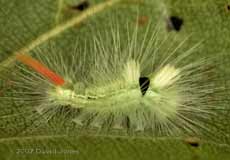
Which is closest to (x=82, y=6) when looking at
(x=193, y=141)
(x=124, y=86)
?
(x=124, y=86)

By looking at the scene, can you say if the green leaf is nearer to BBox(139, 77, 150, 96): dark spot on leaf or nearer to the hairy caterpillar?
the hairy caterpillar

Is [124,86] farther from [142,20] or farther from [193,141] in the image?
[193,141]

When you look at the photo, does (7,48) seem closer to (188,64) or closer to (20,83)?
(20,83)

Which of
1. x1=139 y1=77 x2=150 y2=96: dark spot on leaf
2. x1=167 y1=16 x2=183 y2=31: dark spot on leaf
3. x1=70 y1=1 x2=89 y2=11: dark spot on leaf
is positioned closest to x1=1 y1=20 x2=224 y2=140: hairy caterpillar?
x1=139 y1=77 x2=150 y2=96: dark spot on leaf

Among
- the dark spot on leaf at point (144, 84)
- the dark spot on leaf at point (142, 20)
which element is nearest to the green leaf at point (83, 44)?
the dark spot on leaf at point (142, 20)

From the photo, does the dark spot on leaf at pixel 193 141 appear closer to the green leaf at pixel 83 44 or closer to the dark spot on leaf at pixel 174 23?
the green leaf at pixel 83 44

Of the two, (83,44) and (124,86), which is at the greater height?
(83,44)
